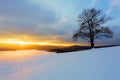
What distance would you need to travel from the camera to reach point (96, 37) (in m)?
29.3

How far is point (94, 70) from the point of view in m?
7.47

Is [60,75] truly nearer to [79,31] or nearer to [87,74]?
[87,74]

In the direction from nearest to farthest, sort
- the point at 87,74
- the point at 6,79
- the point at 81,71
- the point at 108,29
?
the point at 87,74 → the point at 81,71 → the point at 6,79 → the point at 108,29

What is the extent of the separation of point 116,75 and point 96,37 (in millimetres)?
23284

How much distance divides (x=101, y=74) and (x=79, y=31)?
22.6m

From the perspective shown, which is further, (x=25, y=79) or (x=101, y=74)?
(x=25, y=79)

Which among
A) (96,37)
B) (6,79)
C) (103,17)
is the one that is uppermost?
(103,17)

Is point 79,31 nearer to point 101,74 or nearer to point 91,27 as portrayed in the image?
point 91,27

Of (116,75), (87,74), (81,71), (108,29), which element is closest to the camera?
(116,75)

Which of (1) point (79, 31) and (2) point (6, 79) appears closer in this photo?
(2) point (6, 79)

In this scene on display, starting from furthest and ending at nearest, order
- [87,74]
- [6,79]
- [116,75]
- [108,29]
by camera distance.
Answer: [108,29], [6,79], [87,74], [116,75]

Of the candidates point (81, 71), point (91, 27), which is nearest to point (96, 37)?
point (91, 27)

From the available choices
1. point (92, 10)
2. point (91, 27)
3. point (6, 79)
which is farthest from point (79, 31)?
point (6, 79)

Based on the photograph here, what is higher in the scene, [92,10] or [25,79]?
[92,10]
